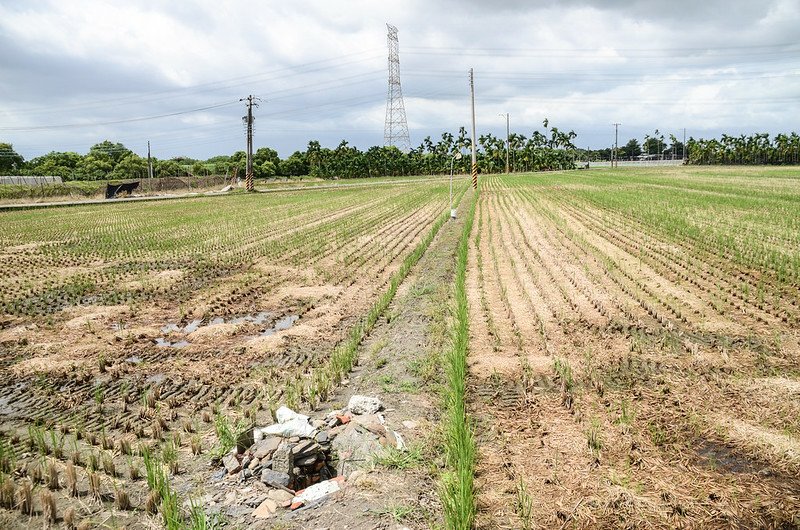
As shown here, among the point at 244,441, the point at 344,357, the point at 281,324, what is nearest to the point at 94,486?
the point at 244,441

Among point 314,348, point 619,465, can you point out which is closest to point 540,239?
point 314,348

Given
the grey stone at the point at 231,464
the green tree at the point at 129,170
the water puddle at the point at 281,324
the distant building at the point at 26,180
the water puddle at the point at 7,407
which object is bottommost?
the grey stone at the point at 231,464

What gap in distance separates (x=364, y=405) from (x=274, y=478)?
124 cm

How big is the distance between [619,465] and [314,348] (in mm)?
4275

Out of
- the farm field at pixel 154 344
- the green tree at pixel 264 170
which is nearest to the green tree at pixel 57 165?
the green tree at pixel 264 170

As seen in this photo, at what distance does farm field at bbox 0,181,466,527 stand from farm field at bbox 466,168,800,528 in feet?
7.23

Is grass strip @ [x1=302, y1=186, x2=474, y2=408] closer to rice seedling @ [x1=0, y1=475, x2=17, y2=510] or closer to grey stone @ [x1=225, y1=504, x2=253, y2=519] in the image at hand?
grey stone @ [x1=225, y1=504, x2=253, y2=519]

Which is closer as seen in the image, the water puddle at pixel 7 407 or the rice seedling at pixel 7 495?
the rice seedling at pixel 7 495

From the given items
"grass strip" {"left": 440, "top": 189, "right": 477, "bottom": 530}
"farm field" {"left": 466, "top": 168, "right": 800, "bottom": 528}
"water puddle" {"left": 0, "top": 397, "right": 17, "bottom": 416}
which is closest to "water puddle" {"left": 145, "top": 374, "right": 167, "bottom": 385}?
"water puddle" {"left": 0, "top": 397, "right": 17, "bottom": 416}

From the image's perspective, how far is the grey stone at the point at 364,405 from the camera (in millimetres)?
5008

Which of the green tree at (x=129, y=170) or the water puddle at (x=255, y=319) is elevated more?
the green tree at (x=129, y=170)

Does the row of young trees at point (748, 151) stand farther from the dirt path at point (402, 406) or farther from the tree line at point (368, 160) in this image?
the dirt path at point (402, 406)

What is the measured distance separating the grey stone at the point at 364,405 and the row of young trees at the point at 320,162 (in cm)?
7398

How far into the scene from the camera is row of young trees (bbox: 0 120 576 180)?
76375 millimetres
